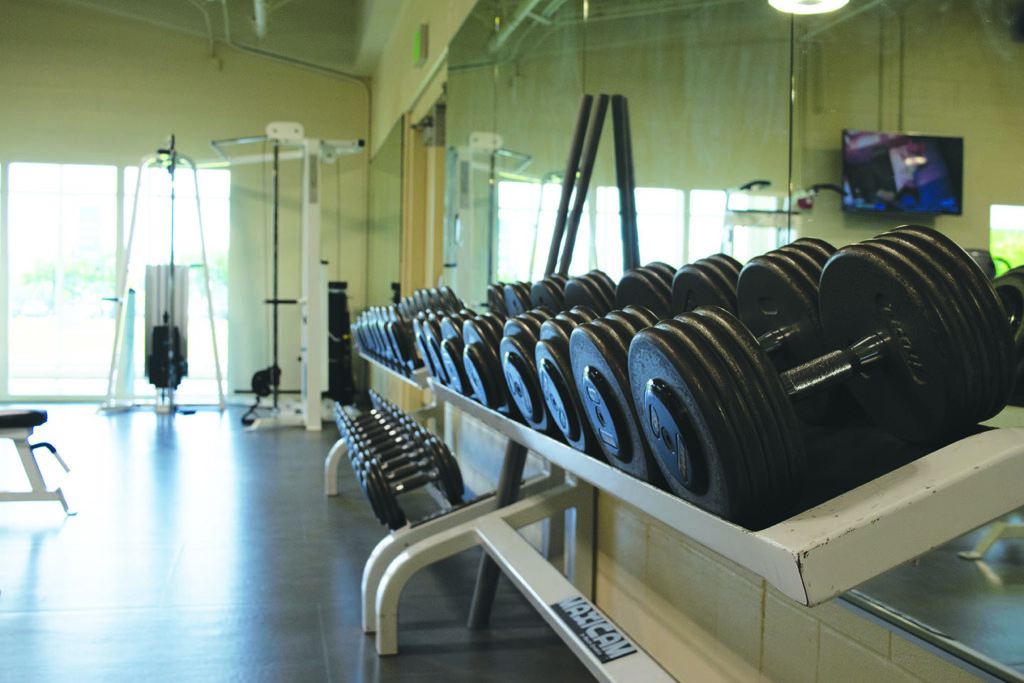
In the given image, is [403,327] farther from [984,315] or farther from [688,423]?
[984,315]

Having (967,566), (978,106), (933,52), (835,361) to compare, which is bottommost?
(967,566)

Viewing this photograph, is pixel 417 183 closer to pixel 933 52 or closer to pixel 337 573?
pixel 337 573

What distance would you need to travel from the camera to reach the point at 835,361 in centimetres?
94

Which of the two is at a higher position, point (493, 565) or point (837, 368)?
point (837, 368)

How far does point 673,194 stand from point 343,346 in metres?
5.67

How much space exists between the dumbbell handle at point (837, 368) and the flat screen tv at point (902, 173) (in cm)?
39

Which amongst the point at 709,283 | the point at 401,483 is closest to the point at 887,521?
the point at 709,283

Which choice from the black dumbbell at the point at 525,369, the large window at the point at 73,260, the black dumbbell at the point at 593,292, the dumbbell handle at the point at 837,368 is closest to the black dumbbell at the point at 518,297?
the black dumbbell at the point at 593,292

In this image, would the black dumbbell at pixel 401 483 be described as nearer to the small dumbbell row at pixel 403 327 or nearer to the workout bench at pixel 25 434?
the small dumbbell row at pixel 403 327

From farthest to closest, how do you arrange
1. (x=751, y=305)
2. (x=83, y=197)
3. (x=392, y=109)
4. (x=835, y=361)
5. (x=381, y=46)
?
(x=83, y=197), (x=381, y=46), (x=392, y=109), (x=751, y=305), (x=835, y=361)

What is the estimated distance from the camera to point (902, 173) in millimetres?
1286

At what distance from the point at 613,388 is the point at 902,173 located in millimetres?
623

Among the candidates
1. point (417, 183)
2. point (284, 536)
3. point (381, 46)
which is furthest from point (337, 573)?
point (381, 46)

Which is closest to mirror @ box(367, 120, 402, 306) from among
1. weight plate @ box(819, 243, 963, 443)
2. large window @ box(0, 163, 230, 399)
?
large window @ box(0, 163, 230, 399)
